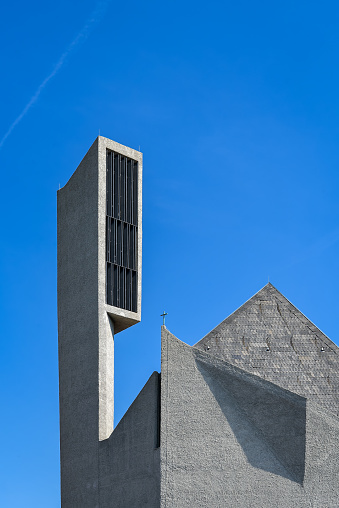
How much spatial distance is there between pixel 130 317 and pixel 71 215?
4.66 metres

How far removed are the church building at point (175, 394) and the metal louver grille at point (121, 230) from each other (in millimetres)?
47

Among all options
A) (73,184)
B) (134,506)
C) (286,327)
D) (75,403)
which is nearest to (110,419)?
(75,403)

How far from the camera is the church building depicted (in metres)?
30.8

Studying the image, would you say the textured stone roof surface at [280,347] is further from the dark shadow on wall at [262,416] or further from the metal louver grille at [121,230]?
the metal louver grille at [121,230]

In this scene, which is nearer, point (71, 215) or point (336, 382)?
point (336, 382)

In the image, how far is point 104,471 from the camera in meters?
Answer: 33.6

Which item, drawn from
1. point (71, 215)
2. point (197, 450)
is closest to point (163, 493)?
point (197, 450)

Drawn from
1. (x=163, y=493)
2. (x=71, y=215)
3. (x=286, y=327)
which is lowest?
(x=163, y=493)

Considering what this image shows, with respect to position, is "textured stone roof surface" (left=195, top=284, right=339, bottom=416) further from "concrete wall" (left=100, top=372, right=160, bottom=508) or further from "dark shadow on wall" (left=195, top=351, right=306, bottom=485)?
"concrete wall" (left=100, top=372, right=160, bottom=508)

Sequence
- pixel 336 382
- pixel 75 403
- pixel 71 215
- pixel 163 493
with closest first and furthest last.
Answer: pixel 163 493 → pixel 336 382 → pixel 75 403 → pixel 71 215

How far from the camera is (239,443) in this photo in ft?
103

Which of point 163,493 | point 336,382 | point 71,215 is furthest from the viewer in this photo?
point 71,215

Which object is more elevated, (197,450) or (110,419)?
(110,419)

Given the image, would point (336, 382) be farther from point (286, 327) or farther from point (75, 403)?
point (75, 403)
